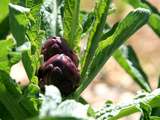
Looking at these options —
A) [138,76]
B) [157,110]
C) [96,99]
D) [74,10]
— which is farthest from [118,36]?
[96,99]

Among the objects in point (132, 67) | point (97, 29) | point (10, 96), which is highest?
point (97, 29)

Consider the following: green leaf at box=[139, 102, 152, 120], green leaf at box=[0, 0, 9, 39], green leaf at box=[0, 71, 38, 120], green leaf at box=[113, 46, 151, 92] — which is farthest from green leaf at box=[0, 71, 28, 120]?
green leaf at box=[113, 46, 151, 92]

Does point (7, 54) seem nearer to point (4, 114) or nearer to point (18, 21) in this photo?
point (18, 21)

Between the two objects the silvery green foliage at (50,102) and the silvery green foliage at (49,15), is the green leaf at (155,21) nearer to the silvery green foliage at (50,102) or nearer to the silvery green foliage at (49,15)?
the silvery green foliage at (49,15)

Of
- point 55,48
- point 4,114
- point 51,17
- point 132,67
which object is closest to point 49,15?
point 51,17

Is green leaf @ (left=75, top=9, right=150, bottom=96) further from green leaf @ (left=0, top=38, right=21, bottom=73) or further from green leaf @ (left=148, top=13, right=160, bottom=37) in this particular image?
green leaf @ (left=148, top=13, right=160, bottom=37)

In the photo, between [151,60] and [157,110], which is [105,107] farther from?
[151,60]

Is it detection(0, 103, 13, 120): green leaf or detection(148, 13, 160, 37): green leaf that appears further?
detection(148, 13, 160, 37): green leaf
